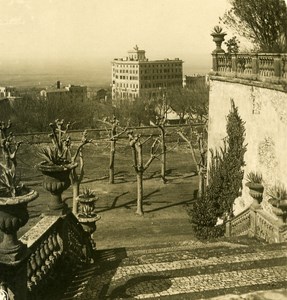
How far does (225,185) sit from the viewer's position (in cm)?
2098

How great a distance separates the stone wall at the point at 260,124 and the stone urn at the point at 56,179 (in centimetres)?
882

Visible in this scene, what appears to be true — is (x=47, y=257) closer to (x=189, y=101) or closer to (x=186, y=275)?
(x=186, y=275)

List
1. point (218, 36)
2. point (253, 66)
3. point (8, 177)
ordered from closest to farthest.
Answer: point (8, 177), point (253, 66), point (218, 36)

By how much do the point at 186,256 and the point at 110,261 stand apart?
1.82m

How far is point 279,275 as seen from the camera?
9602mm

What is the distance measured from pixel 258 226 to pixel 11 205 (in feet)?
32.5

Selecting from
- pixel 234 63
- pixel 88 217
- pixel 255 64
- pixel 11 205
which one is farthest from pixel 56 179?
pixel 234 63

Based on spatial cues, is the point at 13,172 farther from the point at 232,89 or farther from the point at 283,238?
the point at 232,89

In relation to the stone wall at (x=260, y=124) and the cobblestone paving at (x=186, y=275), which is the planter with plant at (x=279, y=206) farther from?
the cobblestone paving at (x=186, y=275)

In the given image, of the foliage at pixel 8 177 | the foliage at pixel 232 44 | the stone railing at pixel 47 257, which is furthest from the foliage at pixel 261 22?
the foliage at pixel 8 177

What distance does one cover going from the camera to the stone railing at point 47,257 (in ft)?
22.3

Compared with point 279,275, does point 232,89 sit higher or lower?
higher

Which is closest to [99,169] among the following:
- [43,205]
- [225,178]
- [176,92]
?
[43,205]

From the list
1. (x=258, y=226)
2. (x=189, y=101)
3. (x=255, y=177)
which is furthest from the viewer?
(x=189, y=101)
